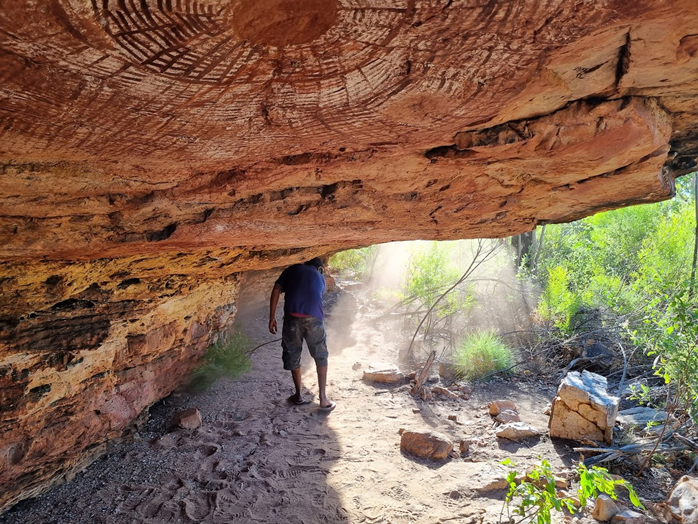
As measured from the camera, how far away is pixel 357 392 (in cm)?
490

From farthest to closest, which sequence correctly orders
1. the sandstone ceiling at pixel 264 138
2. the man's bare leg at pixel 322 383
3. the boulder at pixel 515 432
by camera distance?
1. the man's bare leg at pixel 322 383
2. the boulder at pixel 515 432
3. the sandstone ceiling at pixel 264 138

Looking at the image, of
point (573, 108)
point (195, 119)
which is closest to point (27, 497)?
point (195, 119)

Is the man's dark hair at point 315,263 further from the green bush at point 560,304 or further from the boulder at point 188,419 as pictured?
the green bush at point 560,304

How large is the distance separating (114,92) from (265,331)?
19.3ft

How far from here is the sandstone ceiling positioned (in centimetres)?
104

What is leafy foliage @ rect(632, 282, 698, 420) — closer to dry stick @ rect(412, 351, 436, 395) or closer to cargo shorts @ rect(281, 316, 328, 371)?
dry stick @ rect(412, 351, 436, 395)

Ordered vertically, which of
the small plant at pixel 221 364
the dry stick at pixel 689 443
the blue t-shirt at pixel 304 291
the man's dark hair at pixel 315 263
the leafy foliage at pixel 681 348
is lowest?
the dry stick at pixel 689 443

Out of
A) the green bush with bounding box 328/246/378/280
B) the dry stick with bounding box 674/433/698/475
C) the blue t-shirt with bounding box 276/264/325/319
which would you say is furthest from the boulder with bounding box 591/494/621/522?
the green bush with bounding box 328/246/378/280

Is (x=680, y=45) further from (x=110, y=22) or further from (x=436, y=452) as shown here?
(x=436, y=452)

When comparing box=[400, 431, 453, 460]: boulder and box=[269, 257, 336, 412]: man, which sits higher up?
box=[269, 257, 336, 412]: man

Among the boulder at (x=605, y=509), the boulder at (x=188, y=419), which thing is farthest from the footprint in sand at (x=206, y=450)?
the boulder at (x=605, y=509)

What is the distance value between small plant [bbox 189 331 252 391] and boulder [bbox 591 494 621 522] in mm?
3628

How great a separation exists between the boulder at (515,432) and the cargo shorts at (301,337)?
5.68 ft

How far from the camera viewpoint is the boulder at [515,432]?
386 centimetres
